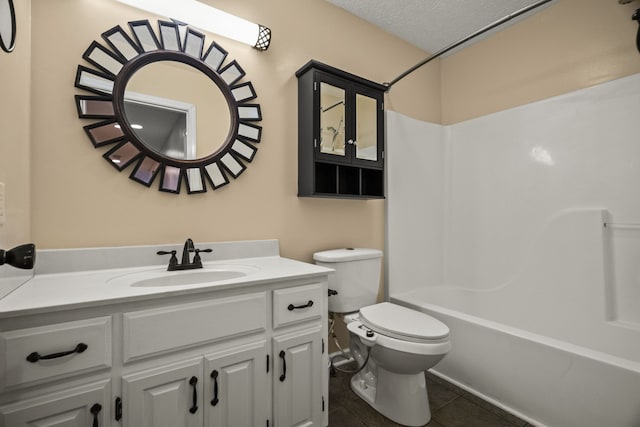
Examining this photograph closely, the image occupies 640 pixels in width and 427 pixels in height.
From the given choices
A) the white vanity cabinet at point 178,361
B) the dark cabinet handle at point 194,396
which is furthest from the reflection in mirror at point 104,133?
the dark cabinet handle at point 194,396

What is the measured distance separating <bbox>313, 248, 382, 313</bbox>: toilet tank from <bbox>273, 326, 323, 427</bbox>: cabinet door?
1.47 ft

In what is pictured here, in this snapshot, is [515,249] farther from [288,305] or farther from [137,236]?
[137,236]

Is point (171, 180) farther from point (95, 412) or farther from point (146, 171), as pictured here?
point (95, 412)

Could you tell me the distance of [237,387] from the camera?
109 cm

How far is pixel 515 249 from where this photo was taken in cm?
215

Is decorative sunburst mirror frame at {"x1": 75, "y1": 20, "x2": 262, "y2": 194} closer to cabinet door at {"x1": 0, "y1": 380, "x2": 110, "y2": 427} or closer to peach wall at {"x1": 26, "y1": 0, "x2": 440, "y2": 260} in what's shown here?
peach wall at {"x1": 26, "y1": 0, "x2": 440, "y2": 260}

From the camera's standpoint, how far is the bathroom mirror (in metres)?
0.85

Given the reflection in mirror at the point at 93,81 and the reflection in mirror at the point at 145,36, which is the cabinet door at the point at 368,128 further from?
the reflection in mirror at the point at 93,81

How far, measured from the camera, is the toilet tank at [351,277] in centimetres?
174

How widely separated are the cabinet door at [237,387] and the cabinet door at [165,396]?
Answer: 4 cm

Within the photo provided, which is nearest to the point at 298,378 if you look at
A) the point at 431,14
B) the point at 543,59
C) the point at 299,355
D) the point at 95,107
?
the point at 299,355

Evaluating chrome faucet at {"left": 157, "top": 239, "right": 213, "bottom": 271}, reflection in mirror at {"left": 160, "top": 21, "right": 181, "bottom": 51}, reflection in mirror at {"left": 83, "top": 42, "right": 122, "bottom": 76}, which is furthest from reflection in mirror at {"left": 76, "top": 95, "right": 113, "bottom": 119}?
chrome faucet at {"left": 157, "top": 239, "right": 213, "bottom": 271}

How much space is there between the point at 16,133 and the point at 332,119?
1412 millimetres

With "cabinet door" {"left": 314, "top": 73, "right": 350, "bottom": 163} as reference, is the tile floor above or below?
below
